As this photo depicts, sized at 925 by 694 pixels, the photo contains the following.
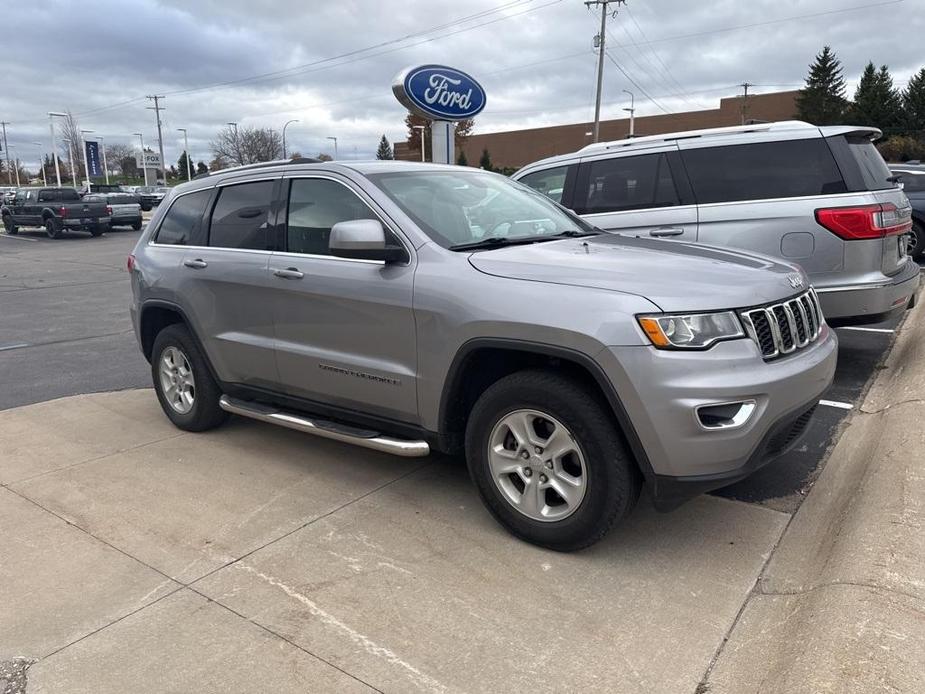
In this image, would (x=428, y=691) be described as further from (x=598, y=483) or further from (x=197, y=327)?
(x=197, y=327)

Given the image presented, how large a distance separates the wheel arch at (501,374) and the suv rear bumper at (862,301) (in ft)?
10.3

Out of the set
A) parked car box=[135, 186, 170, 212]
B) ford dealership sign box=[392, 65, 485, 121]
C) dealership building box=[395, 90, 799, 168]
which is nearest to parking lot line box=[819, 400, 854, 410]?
ford dealership sign box=[392, 65, 485, 121]

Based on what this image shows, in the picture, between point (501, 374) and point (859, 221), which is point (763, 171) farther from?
point (501, 374)

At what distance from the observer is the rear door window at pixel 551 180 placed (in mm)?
7184

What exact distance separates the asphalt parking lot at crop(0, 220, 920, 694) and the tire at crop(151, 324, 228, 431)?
0.14 metres

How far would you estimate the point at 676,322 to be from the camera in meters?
2.97

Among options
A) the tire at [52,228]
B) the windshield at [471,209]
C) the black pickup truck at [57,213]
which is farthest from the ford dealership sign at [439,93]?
the tire at [52,228]

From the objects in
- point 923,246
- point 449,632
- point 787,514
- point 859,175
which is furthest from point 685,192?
point 923,246

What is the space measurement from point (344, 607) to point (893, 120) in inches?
2519

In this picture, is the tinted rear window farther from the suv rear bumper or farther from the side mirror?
the side mirror

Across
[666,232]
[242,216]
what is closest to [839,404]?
[666,232]

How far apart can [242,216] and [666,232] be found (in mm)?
3463

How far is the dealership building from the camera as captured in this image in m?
66.1

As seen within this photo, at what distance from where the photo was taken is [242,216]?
4789 mm
